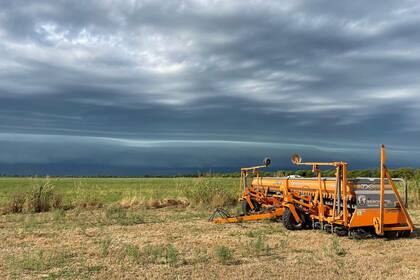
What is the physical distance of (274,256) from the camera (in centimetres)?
844

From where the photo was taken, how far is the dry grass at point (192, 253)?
280 inches

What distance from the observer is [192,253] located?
8719 mm

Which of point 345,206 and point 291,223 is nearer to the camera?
point 345,206

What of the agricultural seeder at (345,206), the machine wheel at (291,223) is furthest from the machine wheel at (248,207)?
the machine wheel at (291,223)

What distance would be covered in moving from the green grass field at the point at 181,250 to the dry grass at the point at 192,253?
0.05 ft

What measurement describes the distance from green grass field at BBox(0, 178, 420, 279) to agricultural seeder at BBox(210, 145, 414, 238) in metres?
0.33

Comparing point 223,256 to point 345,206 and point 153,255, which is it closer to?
point 153,255

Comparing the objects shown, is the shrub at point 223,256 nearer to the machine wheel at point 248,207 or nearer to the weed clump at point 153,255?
the weed clump at point 153,255

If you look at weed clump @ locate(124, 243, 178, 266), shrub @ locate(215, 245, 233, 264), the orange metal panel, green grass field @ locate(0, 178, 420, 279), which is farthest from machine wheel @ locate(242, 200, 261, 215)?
shrub @ locate(215, 245, 233, 264)

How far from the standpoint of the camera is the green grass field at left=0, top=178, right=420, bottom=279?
714cm

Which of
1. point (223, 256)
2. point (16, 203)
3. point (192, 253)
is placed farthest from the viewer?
point (16, 203)

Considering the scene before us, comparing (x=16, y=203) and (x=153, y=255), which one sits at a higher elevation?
(x=16, y=203)

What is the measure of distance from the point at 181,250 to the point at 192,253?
0.40m

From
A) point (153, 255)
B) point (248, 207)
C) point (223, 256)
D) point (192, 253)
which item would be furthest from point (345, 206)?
point (248, 207)
